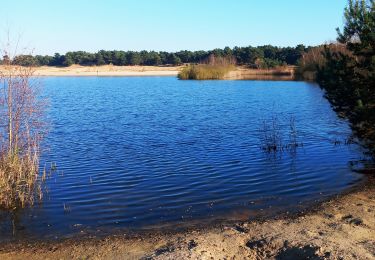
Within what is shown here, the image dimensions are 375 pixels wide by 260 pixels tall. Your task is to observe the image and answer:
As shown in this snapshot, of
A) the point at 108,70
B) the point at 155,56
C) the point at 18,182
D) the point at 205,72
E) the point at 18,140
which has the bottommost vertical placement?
the point at 18,182

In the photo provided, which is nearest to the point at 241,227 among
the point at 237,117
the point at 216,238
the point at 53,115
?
the point at 216,238

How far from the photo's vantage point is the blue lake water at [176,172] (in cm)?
1086

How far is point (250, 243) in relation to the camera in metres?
8.01

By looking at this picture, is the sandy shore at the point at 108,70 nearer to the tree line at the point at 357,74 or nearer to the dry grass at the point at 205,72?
the dry grass at the point at 205,72

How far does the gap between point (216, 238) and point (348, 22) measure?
26.3ft

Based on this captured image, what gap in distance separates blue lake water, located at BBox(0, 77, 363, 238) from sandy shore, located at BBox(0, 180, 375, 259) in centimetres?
109

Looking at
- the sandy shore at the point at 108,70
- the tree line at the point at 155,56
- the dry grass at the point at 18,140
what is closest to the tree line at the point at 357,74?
the dry grass at the point at 18,140

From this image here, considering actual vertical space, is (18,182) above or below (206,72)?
below

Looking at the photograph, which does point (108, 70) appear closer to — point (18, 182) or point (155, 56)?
point (155, 56)

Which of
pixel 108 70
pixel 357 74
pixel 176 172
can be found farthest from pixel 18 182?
pixel 108 70

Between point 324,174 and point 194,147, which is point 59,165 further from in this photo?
point 324,174

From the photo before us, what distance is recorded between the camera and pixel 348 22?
42.4 feet

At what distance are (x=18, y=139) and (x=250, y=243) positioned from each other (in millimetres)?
7956

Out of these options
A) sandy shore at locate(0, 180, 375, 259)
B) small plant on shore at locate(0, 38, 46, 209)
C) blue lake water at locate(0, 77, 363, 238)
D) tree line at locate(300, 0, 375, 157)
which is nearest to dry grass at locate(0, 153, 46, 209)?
small plant on shore at locate(0, 38, 46, 209)
